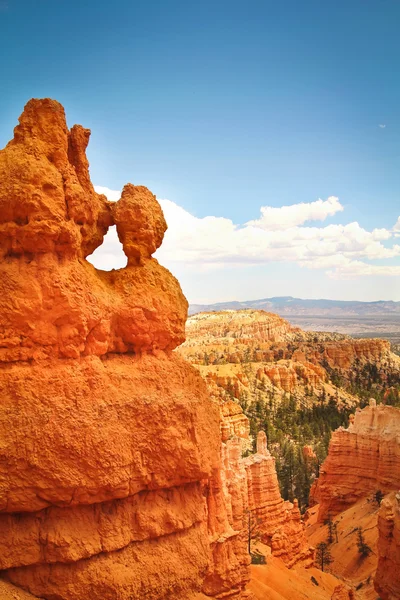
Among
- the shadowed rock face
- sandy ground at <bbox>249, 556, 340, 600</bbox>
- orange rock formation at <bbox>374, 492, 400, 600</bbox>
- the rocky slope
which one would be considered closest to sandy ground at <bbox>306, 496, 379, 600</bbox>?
orange rock formation at <bbox>374, 492, 400, 600</bbox>

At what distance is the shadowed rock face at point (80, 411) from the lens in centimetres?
646

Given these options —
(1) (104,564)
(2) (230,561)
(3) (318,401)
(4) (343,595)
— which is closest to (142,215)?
(1) (104,564)

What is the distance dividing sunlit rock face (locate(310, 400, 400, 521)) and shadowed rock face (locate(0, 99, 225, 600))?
873 inches

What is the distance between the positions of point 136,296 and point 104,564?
13.1 ft

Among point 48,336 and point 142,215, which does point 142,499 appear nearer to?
point 48,336

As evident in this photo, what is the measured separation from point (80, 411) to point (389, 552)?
1418cm

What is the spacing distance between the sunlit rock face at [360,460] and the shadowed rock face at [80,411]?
22172 millimetres

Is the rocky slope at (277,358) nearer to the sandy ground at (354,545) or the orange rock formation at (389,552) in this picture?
the sandy ground at (354,545)

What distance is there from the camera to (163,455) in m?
7.53

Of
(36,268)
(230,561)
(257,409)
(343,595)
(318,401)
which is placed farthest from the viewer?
(318,401)

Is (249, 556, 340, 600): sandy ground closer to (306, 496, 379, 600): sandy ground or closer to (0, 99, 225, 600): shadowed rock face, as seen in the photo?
(306, 496, 379, 600): sandy ground

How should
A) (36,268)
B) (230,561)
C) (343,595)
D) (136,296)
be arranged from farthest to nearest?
(343,595) < (230,561) < (136,296) < (36,268)

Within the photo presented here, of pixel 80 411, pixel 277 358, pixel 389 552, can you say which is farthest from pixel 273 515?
pixel 277 358

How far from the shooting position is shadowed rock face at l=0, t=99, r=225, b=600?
6.46 metres
